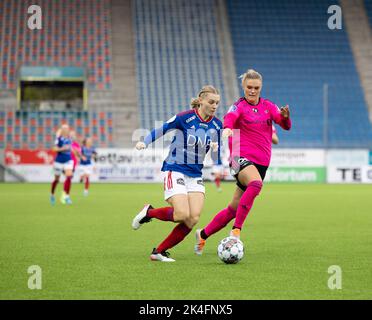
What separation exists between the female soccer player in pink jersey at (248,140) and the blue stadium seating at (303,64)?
3071 centimetres

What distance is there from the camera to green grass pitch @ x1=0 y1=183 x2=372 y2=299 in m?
6.20

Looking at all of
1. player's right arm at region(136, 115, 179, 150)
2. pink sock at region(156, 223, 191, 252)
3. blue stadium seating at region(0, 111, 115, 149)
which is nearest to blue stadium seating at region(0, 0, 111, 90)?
blue stadium seating at region(0, 111, 115, 149)

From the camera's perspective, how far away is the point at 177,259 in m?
8.42

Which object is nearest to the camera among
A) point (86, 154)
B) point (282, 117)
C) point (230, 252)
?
point (230, 252)

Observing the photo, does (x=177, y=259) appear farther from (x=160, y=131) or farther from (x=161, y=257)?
(x=160, y=131)

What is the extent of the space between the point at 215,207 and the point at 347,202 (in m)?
4.49

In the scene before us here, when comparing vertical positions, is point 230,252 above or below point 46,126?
below

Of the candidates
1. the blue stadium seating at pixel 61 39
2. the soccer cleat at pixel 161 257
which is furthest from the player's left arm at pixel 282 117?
the blue stadium seating at pixel 61 39

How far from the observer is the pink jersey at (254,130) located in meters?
8.88

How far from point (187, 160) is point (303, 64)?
121 feet

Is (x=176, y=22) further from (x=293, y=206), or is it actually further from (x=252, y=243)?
(x=252, y=243)

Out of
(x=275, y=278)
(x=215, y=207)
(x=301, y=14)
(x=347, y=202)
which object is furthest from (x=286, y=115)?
(x=301, y=14)

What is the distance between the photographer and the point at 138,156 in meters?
36.7

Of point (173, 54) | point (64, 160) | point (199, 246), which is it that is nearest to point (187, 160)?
point (199, 246)
